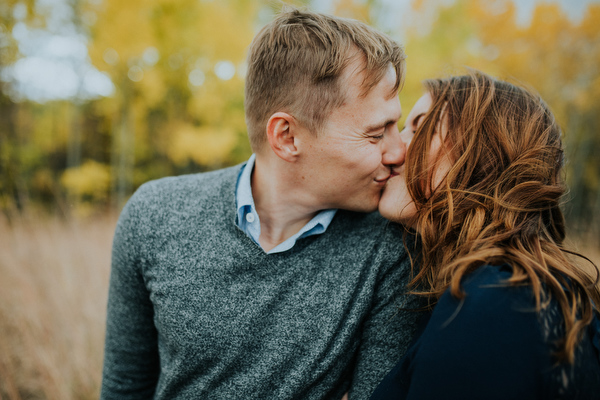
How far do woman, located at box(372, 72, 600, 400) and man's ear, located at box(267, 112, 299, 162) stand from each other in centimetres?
42

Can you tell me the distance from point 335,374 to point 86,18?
7.91m

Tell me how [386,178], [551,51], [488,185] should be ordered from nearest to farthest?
[488,185], [386,178], [551,51]

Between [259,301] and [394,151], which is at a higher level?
[394,151]

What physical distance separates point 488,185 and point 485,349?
1.93 feet

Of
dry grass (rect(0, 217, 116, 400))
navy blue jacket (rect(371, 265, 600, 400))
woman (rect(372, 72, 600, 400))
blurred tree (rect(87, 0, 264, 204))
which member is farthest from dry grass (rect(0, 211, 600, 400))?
blurred tree (rect(87, 0, 264, 204))

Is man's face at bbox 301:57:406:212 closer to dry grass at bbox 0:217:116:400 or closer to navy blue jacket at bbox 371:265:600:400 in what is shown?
navy blue jacket at bbox 371:265:600:400

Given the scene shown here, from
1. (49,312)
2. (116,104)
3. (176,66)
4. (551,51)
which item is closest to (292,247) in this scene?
(49,312)

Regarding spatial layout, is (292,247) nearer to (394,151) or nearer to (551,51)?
(394,151)

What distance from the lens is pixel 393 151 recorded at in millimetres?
1521

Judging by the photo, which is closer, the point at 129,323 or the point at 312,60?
the point at 312,60

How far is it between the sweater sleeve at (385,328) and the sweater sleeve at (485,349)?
334 mm

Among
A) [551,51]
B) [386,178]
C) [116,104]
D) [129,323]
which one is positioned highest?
[551,51]

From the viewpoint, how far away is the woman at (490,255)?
0.93 metres

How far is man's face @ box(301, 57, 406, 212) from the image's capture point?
4.71ft
